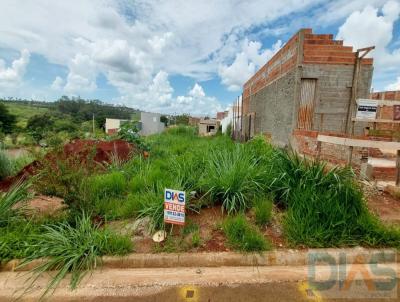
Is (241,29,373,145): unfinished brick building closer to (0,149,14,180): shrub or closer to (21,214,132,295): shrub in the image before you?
(21,214,132,295): shrub

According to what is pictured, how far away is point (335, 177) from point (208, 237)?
77.7 inches

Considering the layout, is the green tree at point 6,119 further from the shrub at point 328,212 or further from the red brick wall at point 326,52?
the shrub at point 328,212

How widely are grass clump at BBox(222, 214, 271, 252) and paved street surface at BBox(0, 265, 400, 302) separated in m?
0.22

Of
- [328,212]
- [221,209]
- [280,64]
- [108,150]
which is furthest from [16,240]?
[280,64]

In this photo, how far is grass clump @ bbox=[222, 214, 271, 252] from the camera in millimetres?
2449

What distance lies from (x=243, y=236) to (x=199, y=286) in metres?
0.77

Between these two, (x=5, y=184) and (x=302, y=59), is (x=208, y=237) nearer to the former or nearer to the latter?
(x=5, y=184)

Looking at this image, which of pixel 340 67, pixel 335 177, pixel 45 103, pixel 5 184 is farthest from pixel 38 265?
pixel 45 103

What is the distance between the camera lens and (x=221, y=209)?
3.14 m

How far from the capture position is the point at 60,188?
2549 mm

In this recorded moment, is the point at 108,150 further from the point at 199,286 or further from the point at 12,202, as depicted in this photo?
the point at 199,286

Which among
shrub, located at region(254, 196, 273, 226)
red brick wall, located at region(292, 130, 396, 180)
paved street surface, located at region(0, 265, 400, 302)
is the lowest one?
paved street surface, located at region(0, 265, 400, 302)

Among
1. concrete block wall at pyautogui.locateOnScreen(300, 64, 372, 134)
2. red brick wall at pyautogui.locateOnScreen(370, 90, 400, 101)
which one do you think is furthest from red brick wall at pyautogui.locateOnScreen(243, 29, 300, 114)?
red brick wall at pyautogui.locateOnScreen(370, 90, 400, 101)

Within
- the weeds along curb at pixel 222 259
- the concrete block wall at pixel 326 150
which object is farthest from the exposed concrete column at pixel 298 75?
the weeds along curb at pixel 222 259
